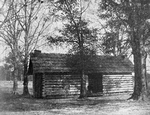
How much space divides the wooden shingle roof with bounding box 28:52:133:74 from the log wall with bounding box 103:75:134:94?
2.75ft

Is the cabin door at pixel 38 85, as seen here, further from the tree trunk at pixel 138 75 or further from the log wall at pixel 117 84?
the tree trunk at pixel 138 75

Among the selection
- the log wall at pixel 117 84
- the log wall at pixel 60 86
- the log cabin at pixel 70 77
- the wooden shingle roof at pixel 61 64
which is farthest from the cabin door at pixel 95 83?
the log wall at pixel 60 86

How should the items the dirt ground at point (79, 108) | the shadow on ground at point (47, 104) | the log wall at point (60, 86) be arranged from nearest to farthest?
1. the dirt ground at point (79, 108)
2. the shadow on ground at point (47, 104)
3. the log wall at point (60, 86)

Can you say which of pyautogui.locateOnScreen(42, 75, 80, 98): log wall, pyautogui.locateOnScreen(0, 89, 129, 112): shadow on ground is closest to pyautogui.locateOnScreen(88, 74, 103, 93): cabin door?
pyautogui.locateOnScreen(42, 75, 80, 98): log wall

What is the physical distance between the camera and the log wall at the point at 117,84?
25125 mm

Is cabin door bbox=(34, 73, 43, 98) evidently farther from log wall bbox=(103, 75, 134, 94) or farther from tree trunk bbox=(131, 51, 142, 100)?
tree trunk bbox=(131, 51, 142, 100)

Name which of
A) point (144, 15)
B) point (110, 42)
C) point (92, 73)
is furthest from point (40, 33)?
point (144, 15)

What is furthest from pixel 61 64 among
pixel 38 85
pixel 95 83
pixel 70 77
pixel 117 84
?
pixel 117 84

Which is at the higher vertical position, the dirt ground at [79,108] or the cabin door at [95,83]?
the cabin door at [95,83]

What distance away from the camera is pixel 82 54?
20.8 meters

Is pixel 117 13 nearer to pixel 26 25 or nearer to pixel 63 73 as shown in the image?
pixel 63 73

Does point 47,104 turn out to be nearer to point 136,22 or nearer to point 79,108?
point 79,108

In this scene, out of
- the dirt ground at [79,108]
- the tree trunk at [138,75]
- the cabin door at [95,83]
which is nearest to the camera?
the dirt ground at [79,108]

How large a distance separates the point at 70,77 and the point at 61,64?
1.56 meters
